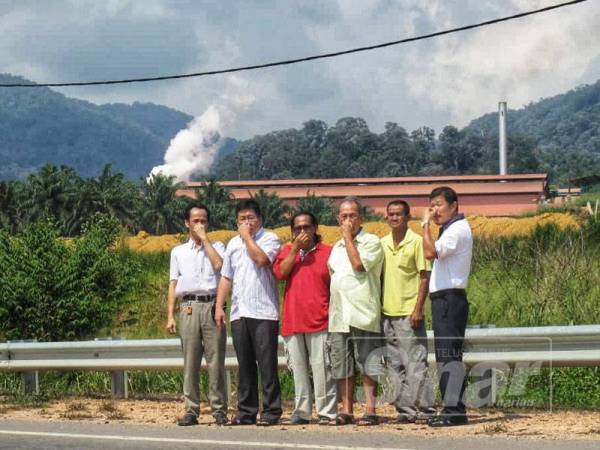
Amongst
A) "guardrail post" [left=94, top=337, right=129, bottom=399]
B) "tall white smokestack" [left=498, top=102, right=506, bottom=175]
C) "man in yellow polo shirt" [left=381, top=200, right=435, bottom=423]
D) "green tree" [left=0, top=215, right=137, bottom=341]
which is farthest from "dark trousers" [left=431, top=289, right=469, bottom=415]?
"tall white smokestack" [left=498, top=102, right=506, bottom=175]

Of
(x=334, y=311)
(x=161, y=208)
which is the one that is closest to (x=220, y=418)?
(x=334, y=311)

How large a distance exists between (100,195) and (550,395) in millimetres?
87019

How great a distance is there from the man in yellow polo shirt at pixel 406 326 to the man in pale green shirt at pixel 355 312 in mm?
104

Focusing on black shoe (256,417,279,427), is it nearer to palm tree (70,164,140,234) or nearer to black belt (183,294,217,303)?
black belt (183,294,217,303)

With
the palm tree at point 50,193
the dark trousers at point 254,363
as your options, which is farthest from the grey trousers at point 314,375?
the palm tree at point 50,193

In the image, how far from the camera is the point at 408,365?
9.48m

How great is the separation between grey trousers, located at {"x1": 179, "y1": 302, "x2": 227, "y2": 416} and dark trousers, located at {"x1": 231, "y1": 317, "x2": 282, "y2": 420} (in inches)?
7.9

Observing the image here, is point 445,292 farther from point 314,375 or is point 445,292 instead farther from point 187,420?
point 187,420

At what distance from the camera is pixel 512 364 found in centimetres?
1012

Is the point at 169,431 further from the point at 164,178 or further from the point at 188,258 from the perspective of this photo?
the point at 164,178

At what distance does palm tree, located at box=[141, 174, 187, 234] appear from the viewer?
320ft

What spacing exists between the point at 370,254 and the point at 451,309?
0.77m

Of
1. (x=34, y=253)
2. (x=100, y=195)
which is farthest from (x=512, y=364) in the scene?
(x=100, y=195)

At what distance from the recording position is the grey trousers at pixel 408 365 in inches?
373
